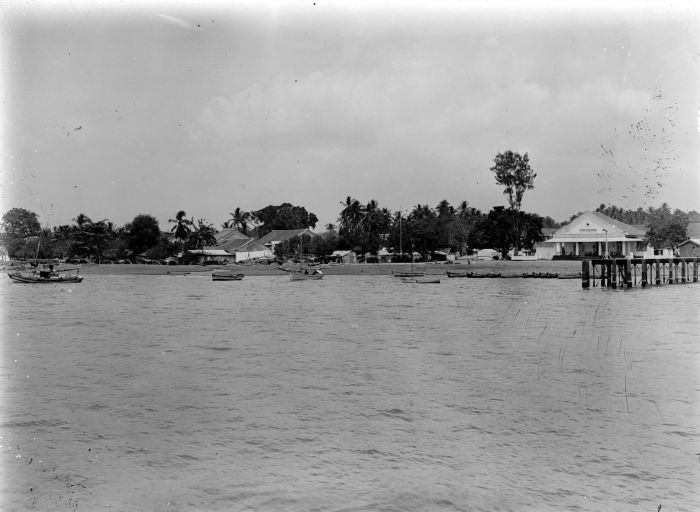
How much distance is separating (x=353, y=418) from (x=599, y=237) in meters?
73.8

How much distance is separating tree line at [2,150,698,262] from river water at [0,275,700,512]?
56.4 meters

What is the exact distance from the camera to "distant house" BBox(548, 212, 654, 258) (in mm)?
79750

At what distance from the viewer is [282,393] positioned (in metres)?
15.1

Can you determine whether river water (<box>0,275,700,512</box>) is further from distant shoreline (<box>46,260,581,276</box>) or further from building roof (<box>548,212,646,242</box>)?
building roof (<box>548,212,646,242</box>)

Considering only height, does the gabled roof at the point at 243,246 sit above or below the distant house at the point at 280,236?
below

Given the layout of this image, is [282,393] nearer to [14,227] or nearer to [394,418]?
[394,418]

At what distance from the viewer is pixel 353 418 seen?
12.9m

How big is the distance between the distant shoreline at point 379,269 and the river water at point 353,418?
46.7m

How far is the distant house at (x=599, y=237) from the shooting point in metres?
79.8

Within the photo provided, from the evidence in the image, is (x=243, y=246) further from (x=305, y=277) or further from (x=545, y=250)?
(x=545, y=250)

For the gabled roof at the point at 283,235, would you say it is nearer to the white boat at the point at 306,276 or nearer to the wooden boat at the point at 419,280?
the white boat at the point at 306,276

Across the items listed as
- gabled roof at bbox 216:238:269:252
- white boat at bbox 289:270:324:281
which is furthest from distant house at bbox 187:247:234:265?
white boat at bbox 289:270:324:281

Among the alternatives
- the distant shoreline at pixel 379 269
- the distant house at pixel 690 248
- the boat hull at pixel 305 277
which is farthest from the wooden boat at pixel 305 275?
the distant house at pixel 690 248

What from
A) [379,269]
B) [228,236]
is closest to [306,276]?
[379,269]
